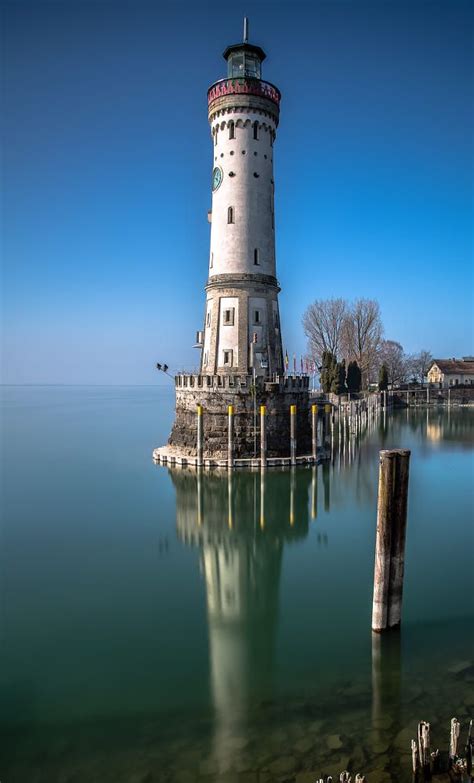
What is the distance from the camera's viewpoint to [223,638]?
1193cm

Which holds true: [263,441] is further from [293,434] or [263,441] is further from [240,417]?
[240,417]

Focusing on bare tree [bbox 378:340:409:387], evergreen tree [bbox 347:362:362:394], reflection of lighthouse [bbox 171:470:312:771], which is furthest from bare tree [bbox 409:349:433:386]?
reflection of lighthouse [bbox 171:470:312:771]

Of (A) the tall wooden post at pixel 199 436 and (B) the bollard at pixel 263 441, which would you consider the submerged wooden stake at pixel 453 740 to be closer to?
(B) the bollard at pixel 263 441

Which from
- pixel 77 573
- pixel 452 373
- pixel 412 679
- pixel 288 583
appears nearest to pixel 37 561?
pixel 77 573

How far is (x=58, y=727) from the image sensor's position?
881cm

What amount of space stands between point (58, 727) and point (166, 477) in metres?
20.3

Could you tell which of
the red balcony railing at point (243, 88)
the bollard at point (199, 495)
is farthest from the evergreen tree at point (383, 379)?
the bollard at point (199, 495)

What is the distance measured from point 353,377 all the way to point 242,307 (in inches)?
1368

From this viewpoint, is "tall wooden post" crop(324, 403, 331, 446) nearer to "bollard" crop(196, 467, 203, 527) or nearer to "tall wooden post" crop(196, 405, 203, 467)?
"tall wooden post" crop(196, 405, 203, 467)

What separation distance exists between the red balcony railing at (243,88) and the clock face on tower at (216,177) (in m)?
3.99

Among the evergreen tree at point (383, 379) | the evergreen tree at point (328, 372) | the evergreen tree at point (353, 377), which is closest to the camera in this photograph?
the evergreen tree at point (328, 372)

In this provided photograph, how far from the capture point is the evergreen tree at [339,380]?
191ft

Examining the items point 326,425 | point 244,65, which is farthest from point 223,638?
point 244,65

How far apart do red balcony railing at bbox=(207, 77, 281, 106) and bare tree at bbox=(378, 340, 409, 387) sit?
192 ft
